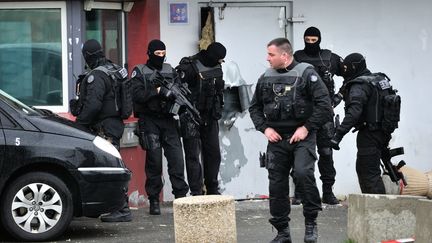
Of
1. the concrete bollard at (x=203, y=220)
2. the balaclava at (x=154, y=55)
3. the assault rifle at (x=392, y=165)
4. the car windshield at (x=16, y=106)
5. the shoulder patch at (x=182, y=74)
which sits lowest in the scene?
the concrete bollard at (x=203, y=220)

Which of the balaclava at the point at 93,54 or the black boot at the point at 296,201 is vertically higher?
the balaclava at the point at 93,54

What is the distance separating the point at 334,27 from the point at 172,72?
265cm

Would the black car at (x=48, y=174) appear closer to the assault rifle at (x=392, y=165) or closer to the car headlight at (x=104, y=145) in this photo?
the car headlight at (x=104, y=145)

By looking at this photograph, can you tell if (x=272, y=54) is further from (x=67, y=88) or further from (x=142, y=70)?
(x=67, y=88)

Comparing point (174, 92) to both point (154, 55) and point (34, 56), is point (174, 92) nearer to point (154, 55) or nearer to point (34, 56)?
point (154, 55)

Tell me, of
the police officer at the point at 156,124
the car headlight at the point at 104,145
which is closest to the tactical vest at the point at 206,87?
the police officer at the point at 156,124

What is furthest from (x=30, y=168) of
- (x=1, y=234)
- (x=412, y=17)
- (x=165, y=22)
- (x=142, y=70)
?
(x=412, y=17)

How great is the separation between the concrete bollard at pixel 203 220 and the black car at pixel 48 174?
1.12 meters

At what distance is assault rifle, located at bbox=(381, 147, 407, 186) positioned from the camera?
37.6 ft

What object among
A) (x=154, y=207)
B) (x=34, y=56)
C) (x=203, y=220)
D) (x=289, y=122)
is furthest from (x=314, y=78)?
(x=34, y=56)

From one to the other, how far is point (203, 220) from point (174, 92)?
2.57m

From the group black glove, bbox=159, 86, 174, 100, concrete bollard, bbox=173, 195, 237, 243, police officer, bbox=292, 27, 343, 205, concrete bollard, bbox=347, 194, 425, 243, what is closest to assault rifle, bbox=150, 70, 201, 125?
black glove, bbox=159, 86, 174, 100

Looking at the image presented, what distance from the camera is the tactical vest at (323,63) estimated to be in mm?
12305

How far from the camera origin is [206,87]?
12062 millimetres
